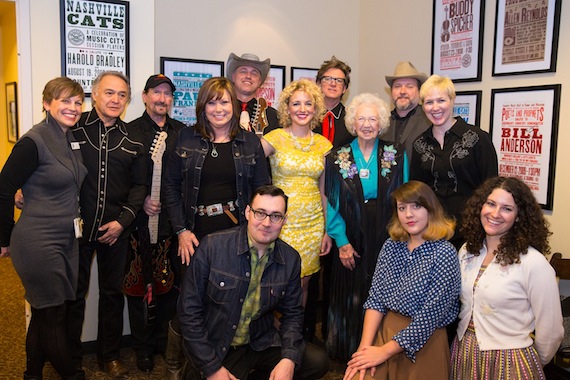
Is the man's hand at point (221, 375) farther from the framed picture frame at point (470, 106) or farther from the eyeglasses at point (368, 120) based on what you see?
the framed picture frame at point (470, 106)

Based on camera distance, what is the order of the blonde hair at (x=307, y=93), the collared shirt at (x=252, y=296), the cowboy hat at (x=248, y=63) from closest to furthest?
the collared shirt at (x=252, y=296), the blonde hair at (x=307, y=93), the cowboy hat at (x=248, y=63)

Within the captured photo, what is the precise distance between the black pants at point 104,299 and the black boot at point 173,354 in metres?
0.56

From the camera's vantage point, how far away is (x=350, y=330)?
9.59 feet

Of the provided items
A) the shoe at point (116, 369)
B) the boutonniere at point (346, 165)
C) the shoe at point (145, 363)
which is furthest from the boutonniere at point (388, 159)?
the shoe at point (116, 369)

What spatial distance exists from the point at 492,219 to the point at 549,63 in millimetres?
1524

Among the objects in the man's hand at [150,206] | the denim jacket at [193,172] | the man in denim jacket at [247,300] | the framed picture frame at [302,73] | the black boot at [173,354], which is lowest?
the black boot at [173,354]

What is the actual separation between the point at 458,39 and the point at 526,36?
0.61m

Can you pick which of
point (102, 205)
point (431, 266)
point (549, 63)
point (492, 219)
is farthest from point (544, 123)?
point (102, 205)

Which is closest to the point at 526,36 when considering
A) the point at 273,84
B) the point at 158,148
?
the point at 273,84

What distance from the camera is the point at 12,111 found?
19.1 ft

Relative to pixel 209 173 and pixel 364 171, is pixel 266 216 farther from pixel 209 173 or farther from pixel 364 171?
pixel 364 171

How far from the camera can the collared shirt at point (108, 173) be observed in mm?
→ 2689

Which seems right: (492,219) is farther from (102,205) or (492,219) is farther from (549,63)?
(102,205)

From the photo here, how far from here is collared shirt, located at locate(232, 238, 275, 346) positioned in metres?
2.14
